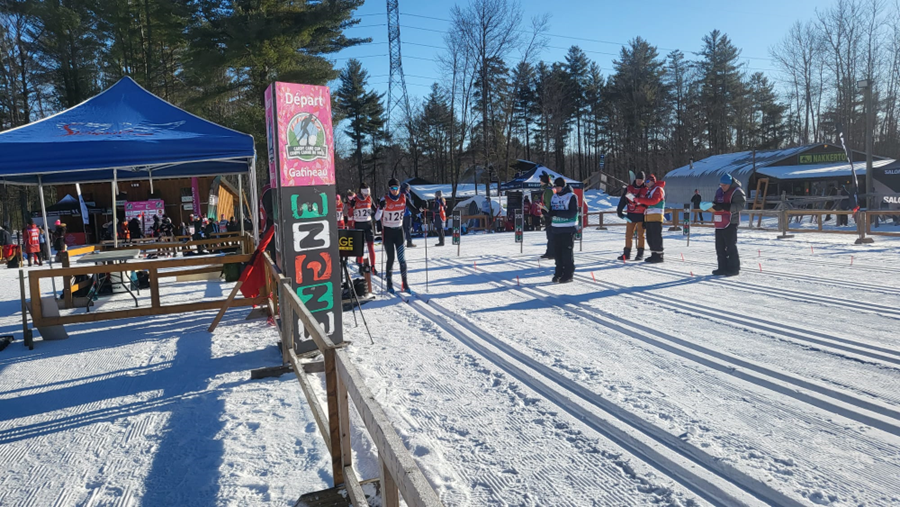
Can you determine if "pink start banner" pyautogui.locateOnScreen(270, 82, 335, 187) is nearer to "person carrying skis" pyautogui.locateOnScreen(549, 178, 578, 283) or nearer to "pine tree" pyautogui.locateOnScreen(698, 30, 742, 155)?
"person carrying skis" pyautogui.locateOnScreen(549, 178, 578, 283)

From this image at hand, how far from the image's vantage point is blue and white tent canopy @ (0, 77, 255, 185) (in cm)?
659

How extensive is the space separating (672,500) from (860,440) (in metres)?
1.61

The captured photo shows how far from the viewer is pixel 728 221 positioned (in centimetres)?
1000

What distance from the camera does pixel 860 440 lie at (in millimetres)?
3625

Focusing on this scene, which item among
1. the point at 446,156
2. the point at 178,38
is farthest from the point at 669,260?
the point at 446,156

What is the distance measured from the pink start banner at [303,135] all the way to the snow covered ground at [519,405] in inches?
78.0

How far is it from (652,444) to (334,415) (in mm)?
2134

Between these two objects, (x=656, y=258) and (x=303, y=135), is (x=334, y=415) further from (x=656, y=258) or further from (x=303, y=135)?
(x=656, y=258)

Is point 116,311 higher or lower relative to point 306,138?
lower

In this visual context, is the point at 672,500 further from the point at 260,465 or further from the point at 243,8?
the point at 243,8

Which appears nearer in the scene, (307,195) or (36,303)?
(307,195)

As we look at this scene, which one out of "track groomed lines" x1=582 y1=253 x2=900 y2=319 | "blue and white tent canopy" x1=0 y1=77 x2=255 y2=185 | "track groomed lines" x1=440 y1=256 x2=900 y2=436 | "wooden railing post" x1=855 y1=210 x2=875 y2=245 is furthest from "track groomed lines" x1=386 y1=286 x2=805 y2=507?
"wooden railing post" x1=855 y1=210 x2=875 y2=245

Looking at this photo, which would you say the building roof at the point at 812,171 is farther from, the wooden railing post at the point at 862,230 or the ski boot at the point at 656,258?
the ski boot at the point at 656,258

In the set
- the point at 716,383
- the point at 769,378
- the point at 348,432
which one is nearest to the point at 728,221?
the point at 769,378
